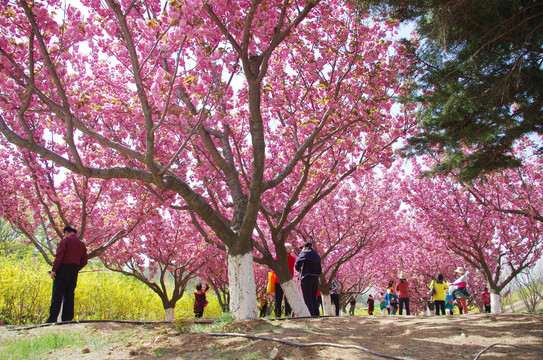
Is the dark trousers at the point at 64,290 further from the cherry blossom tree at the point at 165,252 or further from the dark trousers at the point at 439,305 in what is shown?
the dark trousers at the point at 439,305

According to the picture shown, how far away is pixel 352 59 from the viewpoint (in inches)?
273

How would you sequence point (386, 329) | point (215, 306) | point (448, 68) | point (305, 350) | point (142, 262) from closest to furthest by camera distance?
point (305, 350) → point (448, 68) → point (386, 329) → point (142, 262) → point (215, 306)

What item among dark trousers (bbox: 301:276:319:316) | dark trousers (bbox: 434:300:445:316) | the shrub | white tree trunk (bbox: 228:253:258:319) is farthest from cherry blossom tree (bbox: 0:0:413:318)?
dark trousers (bbox: 434:300:445:316)

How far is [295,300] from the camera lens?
754 centimetres

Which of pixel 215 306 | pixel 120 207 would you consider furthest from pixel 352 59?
pixel 215 306

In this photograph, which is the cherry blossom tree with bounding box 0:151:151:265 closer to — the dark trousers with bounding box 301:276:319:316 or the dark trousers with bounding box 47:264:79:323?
the dark trousers with bounding box 47:264:79:323

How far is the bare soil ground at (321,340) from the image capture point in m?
3.65

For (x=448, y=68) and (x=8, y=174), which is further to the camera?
(x=8, y=174)

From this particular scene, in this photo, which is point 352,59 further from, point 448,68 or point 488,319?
point 488,319

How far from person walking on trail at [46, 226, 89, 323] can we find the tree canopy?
241 inches

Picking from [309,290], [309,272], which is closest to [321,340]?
[309,272]

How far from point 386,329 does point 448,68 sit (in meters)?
3.69

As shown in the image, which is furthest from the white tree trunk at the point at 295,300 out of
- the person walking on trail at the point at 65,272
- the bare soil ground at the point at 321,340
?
the person walking on trail at the point at 65,272

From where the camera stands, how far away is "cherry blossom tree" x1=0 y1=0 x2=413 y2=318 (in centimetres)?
452
